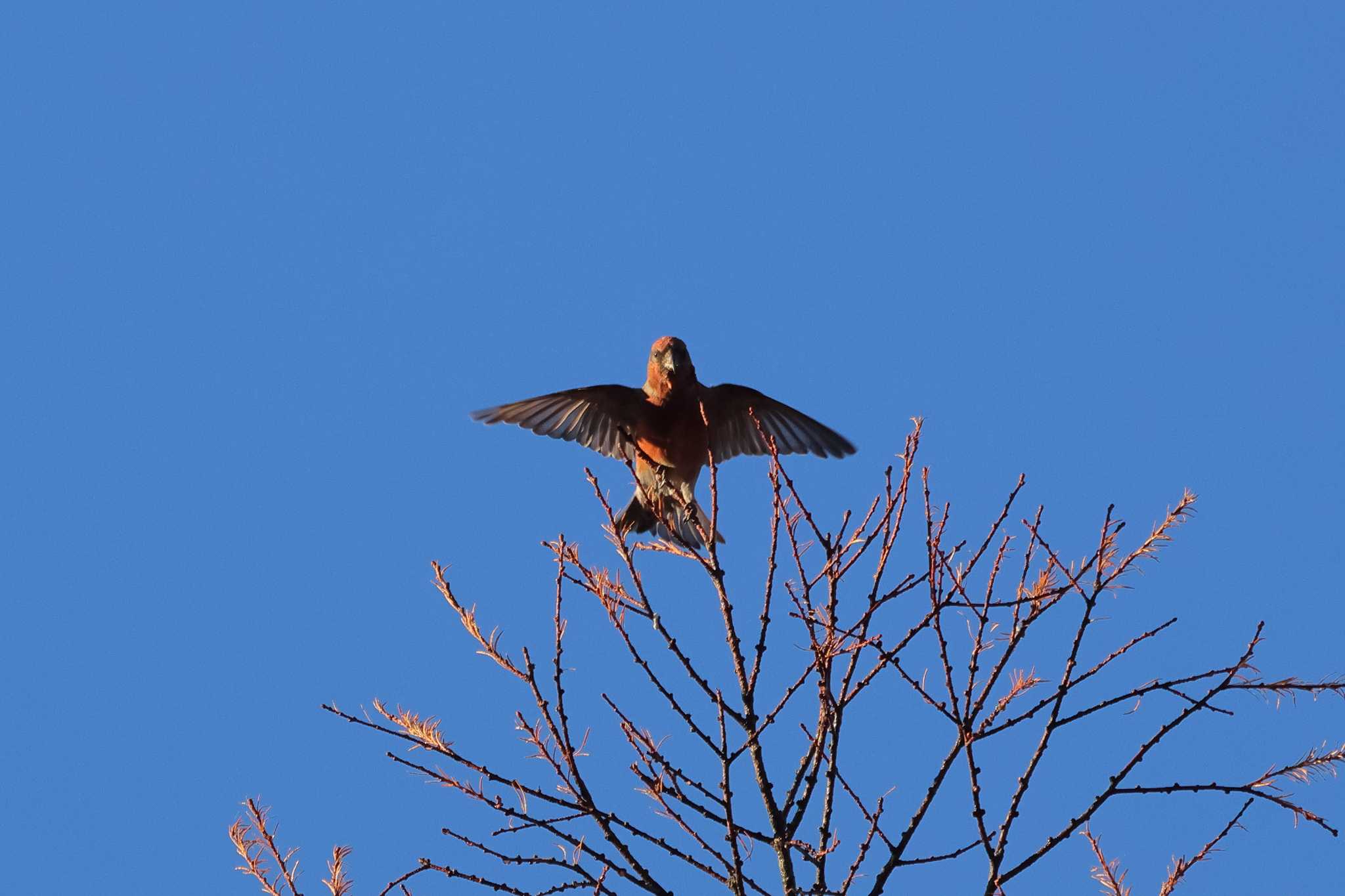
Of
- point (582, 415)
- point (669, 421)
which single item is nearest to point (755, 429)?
point (669, 421)

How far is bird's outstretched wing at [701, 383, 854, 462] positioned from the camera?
6.75 m

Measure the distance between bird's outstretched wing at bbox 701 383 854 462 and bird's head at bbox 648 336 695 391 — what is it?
147 millimetres

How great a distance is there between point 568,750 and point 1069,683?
3.44ft

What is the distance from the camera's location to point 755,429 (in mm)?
6918

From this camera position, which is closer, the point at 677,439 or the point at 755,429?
the point at 677,439

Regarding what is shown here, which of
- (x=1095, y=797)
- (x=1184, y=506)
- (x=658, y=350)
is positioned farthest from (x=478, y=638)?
(x=658, y=350)

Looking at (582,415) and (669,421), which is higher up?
(582,415)

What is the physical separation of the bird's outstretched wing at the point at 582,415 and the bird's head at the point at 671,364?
7.1 inches

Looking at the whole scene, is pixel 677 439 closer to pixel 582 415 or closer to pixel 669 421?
pixel 669 421

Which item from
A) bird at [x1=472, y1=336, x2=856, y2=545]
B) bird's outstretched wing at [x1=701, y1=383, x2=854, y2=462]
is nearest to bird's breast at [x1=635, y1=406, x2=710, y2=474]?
bird at [x1=472, y1=336, x2=856, y2=545]

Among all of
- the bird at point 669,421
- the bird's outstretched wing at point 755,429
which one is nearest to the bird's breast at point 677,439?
the bird at point 669,421

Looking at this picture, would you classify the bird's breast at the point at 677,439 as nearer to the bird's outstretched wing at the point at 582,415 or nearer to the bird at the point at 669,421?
the bird at the point at 669,421

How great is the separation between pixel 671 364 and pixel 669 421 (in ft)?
0.87

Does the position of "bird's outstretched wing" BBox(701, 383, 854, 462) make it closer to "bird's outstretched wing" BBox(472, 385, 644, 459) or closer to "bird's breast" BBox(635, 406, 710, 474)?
"bird's breast" BBox(635, 406, 710, 474)
